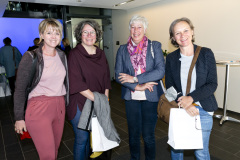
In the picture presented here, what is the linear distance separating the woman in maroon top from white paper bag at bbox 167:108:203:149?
798 millimetres

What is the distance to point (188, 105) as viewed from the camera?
5.12ft

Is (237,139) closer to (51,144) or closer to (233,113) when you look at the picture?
(233,113)

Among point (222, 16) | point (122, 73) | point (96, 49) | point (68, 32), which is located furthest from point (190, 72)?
point (68, 32)

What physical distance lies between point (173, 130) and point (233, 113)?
351cm

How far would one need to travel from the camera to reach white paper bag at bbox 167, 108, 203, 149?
5.07 ft

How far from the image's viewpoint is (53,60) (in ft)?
5.65

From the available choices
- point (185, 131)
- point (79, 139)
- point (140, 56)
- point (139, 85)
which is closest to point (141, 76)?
point (139, 85)

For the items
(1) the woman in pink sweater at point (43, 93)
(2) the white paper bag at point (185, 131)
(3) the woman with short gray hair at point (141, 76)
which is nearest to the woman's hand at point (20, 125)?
(1) the woman in pink sweater at point (43, 93)

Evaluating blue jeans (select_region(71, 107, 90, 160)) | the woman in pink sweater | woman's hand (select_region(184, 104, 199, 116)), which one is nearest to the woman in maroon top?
blue jeans (select_region(71, 107, 90, 160))

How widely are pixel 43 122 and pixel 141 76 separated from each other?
0.99 meters

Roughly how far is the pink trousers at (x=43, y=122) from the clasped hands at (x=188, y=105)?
1.09 metres

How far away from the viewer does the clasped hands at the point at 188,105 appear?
5.04 ft

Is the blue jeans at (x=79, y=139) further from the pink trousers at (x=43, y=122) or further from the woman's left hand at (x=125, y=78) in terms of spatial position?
the woman's left hand at (x=125, y=78)

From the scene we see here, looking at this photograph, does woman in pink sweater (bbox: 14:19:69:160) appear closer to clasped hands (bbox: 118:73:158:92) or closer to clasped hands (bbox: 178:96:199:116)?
clasped hands (bbox: 118:73:158:92)
